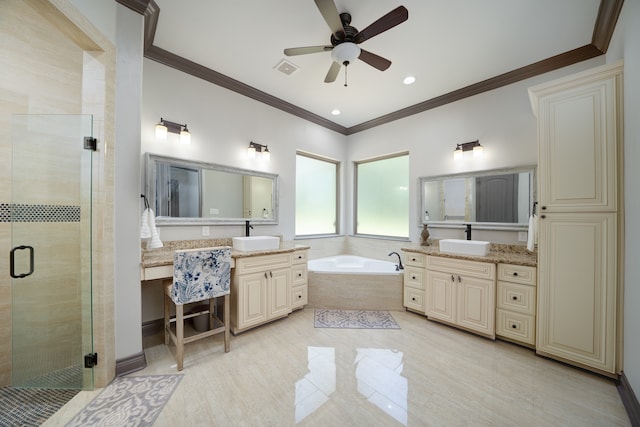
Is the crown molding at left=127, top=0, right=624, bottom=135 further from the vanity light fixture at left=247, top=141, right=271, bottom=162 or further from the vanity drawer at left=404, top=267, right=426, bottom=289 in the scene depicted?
the vanity drawer at left=404, top=267, right=426, bottom=289

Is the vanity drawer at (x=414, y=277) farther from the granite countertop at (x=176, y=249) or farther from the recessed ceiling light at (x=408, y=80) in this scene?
the recessed ceiling light at (x=408, y=80)

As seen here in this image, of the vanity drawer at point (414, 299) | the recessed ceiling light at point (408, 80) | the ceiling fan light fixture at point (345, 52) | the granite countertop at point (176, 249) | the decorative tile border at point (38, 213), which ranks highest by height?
the recessed ceiling light at point (408, 80)

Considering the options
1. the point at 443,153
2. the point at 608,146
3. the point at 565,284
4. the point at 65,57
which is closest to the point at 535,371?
the point at 565,284

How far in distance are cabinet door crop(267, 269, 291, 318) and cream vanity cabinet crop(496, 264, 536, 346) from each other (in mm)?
2182

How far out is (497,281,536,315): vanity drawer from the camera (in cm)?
211

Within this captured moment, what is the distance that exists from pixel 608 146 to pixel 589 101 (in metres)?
0.39

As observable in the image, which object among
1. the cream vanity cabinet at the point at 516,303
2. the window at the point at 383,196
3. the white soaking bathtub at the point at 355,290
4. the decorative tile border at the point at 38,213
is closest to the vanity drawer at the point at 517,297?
the cream vanity cabinet at the point at 516,303

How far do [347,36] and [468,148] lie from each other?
2123 mm

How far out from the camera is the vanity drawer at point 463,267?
2322 millimetres

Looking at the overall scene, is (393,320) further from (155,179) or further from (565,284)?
(155,179)

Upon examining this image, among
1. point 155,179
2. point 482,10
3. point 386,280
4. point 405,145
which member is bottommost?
point 386,280

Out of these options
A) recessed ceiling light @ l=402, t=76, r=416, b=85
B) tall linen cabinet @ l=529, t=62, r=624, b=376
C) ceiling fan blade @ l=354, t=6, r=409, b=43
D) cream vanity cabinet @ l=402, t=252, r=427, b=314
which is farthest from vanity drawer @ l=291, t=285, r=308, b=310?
recessed ceiling light @ l=402, t=76, r=416, b=85

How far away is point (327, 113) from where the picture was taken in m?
3.82

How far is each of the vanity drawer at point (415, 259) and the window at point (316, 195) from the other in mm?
1688
